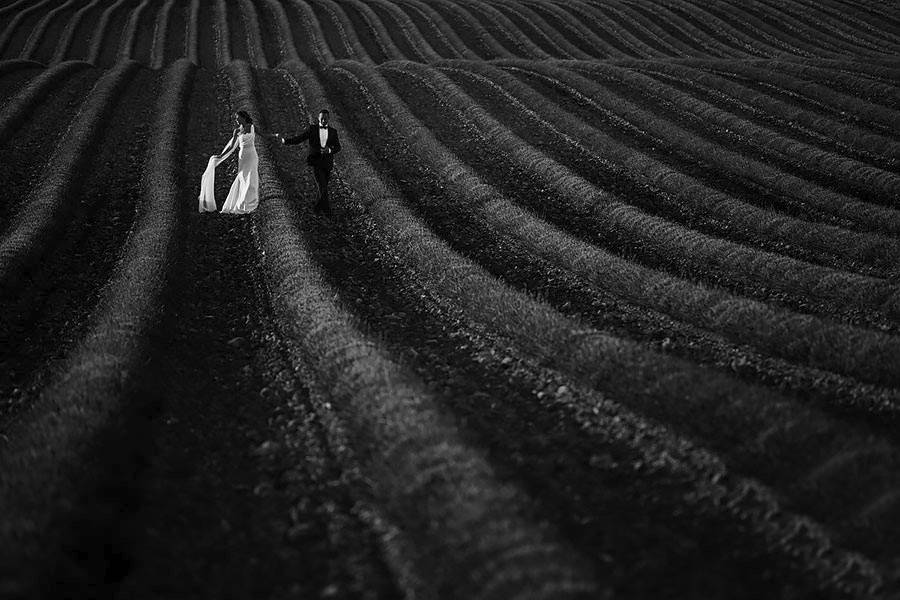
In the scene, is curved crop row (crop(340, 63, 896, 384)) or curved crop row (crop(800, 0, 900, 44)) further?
curved crop row (crop(800, 0, 900, 44))

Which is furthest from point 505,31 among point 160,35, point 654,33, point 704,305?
point 704,305

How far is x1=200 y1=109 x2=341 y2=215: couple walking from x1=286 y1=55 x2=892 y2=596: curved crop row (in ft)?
4.64

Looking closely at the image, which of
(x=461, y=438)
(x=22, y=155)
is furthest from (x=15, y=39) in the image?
(x=461, y=438)

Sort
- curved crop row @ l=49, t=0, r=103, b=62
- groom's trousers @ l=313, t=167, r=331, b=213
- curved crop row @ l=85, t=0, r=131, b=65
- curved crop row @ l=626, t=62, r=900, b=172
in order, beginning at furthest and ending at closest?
curved crop row @ l=85, t=0, r=131, b=65 < curved crop row @ l=49, t=0, r=103, b=62 < curved crop row @ l=626, t=62, r=900, b=172 < groom's trousers @ l=313, t=167, r=331, b=213

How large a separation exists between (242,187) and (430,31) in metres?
38.0

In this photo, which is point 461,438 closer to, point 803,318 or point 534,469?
point 534,469

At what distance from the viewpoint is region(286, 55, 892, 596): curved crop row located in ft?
19.5

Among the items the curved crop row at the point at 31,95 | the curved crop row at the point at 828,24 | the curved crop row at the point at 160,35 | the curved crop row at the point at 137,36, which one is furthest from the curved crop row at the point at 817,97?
the curved crop row at the point at 137,36

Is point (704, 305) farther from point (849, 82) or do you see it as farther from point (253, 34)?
point (253, 34)

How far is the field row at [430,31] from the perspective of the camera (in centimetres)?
4197

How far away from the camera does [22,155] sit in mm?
20078

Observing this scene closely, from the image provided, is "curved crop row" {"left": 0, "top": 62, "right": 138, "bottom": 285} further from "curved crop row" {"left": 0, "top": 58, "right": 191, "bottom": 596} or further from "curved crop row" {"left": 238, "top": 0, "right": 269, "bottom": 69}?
"curved crop row" {"left": 238, "top": 0, "right": 269, "bottom": 69}

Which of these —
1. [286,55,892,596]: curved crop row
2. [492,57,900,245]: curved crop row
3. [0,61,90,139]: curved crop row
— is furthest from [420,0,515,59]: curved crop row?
[286,55,892,596]: curved crop row

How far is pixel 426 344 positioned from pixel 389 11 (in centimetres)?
5214
